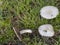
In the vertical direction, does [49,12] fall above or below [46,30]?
above

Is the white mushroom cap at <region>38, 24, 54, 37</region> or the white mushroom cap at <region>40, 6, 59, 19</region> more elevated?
the white mushroom cap at <region>40, 6, 59, 19</region>

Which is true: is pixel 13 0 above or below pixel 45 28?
above

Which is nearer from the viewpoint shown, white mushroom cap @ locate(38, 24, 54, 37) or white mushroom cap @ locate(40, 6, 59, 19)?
white mushroom cap @ locate(38, 24, 54, 37)

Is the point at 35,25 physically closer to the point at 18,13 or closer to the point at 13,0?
the point at 18,13

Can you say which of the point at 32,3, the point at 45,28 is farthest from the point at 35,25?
the point at 32,3
